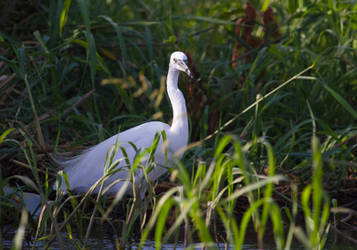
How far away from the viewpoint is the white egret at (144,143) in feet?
10.9

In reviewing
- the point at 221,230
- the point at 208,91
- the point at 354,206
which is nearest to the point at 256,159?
the point at 221,230

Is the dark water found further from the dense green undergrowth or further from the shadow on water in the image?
the dense green undergrowth

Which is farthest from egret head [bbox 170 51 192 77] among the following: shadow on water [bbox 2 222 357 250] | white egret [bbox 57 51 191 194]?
shadow on water [bbox 2 222 357 250]

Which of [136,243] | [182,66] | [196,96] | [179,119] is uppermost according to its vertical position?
[182,66]

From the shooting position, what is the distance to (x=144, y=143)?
135 inches

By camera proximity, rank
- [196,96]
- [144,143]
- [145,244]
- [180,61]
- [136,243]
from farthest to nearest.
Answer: [196,96]
[144,143]
[180,61]
[136,243]
[145,244]

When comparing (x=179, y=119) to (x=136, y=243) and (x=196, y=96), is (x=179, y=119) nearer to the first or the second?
(x=136, y=243)

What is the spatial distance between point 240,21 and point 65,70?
1444 millimetres

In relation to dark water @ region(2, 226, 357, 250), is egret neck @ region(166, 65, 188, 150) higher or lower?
higher

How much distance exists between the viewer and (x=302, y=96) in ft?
12.8

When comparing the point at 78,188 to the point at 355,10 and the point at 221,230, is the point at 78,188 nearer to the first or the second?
the point at 221,230

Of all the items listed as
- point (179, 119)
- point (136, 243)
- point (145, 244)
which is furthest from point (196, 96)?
point (145, 244)

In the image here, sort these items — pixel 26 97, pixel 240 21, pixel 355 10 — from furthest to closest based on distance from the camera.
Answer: pixel 240 21 → pixel 355 10 → pixel 26 97

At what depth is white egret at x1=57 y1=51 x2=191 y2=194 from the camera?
3332 millimetres
